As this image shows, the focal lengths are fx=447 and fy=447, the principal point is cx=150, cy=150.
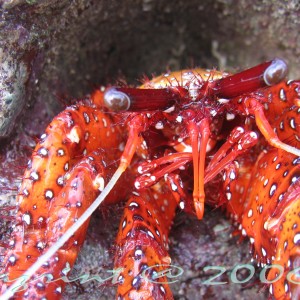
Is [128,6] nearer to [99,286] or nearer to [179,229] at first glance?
[179,229]

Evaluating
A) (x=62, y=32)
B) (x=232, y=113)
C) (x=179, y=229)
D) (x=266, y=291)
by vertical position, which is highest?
(x=62, y=32)

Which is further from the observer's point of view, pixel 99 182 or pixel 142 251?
pixel 99 182

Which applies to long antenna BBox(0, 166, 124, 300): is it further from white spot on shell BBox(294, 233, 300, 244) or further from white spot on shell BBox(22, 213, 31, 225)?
white spot on shell BBox(294, 233, 300, 244)

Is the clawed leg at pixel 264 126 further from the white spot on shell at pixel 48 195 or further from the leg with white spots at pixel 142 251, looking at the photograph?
the white spot on shell at pixel 48 195

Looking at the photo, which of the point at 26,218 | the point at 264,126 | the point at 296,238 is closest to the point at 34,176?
the point at 26,218

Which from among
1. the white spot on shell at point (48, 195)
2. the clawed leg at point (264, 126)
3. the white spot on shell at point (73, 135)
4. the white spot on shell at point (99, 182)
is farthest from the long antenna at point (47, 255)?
the clawed leg at point (264, 126)

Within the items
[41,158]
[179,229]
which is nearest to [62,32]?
[41,158]

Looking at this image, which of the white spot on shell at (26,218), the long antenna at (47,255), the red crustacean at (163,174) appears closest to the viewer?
the long antenna at (47,255)

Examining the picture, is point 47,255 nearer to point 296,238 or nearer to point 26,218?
point 26,218
